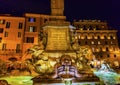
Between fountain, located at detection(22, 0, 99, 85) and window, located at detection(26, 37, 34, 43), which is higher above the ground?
window, located at detection(26, 37, 34, 43)

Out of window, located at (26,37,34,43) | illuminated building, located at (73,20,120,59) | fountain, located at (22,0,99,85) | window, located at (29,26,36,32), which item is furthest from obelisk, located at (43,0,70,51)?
illuminated building, located at (73,20,120,59)

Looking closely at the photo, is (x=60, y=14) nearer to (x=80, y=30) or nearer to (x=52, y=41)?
(x=52, y=41)

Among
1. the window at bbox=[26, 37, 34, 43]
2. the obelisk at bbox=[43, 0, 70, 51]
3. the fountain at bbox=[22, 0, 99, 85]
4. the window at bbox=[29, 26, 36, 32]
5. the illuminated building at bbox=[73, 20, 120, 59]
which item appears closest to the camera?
the fountain at bbox=[22, 0, 99, 85]

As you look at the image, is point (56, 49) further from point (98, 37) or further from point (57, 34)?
point (98, 37)

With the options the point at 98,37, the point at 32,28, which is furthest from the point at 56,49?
the point at 98,37

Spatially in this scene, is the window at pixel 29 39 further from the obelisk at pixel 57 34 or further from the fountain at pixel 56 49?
the obelisk at pixel 57 34

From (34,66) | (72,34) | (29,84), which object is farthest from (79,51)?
(29,84)

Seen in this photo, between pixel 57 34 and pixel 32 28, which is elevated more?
pixel 32 28

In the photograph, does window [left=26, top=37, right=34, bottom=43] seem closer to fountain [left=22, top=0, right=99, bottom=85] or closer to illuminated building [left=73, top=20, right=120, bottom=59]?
illuminated building [left=73, top=20, right=120, bottom=59]

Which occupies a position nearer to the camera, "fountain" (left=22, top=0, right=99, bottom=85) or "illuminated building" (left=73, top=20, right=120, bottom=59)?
"fountain" (left=22, top=0, right=99, bottom=85)

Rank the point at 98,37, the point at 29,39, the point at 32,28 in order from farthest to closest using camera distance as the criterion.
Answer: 1. the point at 98,37
2. the point at 32,28
3. the point at 29,39

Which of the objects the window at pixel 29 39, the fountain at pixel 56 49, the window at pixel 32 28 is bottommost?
the fountain at pixel 56 49

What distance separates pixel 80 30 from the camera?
199 ft

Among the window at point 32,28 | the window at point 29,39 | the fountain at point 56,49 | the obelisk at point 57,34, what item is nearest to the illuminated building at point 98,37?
the window at point 32,28
